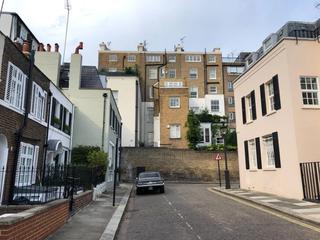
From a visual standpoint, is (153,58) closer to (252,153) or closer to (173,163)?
(173,163)

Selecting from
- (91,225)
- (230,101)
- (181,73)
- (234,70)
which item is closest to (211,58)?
(234,70)

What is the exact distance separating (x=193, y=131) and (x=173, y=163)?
285 inches

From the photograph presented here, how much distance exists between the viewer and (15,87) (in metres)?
12.6

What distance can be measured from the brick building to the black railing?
463 inches

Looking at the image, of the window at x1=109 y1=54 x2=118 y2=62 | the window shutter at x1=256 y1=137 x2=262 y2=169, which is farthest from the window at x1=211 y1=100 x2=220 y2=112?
the window shutter at x1=256 y1=137 x2=262 y2=169

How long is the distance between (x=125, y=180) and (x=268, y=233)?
90.9 feet

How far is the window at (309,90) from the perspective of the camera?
16.7 metres

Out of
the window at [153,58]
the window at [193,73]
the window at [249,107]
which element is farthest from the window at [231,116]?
the window at [249,107]

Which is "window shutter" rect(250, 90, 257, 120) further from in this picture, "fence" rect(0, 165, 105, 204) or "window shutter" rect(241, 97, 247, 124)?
"fence" rect(0, 165, 105, 204)

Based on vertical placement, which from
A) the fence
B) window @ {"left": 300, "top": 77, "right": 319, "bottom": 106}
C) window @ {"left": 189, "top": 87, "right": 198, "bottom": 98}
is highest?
window @ {"left": 189, "top": 87, "right": 198, "bottom": 98}

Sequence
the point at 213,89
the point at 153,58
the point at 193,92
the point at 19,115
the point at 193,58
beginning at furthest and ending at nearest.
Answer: the point at 193,58 → the point at 153,58 → the point at 213,89 → the point at 193,92 → the point at 19,115

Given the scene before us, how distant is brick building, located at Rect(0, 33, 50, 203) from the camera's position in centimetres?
1160

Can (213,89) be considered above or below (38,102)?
above

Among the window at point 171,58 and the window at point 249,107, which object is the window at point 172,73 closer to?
the window at point 171,58
